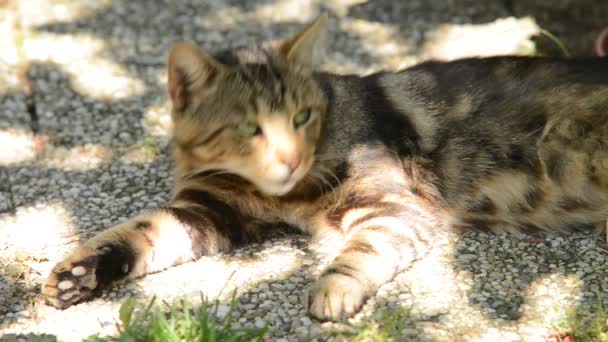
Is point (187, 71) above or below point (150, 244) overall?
above

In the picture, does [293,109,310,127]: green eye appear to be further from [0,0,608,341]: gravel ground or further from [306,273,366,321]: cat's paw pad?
[306,273,366,321]: cat's paw pad

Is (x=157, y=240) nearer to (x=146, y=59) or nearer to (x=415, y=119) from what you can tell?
(x=415, y=119)

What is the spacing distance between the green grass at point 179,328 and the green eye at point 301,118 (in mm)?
824

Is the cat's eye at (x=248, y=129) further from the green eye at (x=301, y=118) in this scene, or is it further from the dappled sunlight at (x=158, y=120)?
the dappled sunlight at (x=158, y=120)

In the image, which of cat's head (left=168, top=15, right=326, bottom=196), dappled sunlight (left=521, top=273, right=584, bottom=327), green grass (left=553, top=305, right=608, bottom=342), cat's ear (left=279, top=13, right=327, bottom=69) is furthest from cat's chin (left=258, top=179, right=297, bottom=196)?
green grass (left=553, top=305, right=608, bottom=342)

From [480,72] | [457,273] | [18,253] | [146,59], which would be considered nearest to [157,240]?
Answer: [18,253]

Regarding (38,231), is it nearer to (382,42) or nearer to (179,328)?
(179,328)

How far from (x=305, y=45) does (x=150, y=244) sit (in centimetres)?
101

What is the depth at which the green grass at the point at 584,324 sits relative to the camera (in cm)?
258

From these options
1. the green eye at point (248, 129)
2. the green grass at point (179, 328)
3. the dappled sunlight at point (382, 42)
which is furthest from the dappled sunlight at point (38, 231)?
the dappled sunlight at point (382, 42)

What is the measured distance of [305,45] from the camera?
3242 mm

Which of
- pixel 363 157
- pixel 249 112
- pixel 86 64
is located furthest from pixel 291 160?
pixel 86 64

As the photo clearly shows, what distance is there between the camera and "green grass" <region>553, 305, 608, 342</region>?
258 cm

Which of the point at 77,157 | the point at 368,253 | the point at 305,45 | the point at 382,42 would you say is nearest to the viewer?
the point at 368,253
